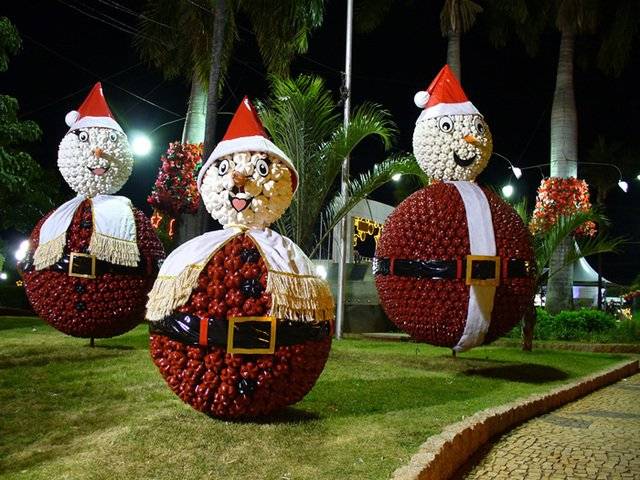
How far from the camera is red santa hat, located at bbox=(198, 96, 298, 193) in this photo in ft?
15.1

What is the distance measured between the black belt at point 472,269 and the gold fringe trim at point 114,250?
285cm

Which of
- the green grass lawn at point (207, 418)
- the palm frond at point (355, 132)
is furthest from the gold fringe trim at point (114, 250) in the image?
the palm frond at point (355, 132)

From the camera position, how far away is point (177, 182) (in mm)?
12156

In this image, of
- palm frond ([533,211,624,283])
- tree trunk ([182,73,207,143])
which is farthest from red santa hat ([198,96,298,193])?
tree trunk ([182,73,207,143])

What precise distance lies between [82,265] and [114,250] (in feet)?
1.16

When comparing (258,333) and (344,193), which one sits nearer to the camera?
(258,333)

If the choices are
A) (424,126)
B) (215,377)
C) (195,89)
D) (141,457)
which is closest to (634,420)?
(424,126)

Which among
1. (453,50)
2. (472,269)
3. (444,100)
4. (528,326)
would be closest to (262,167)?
(472,269)

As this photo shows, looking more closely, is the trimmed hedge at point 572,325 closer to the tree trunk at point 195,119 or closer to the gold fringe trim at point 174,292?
the tree trunk at point 195,119

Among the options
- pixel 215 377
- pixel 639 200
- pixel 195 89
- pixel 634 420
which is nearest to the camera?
pixel 215 377

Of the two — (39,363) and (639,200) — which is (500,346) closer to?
(39,363)

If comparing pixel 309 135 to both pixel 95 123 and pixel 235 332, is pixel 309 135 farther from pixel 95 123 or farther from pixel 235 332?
pixel 235 332

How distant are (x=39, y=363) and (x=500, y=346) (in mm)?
8097

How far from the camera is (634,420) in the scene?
244 inches
